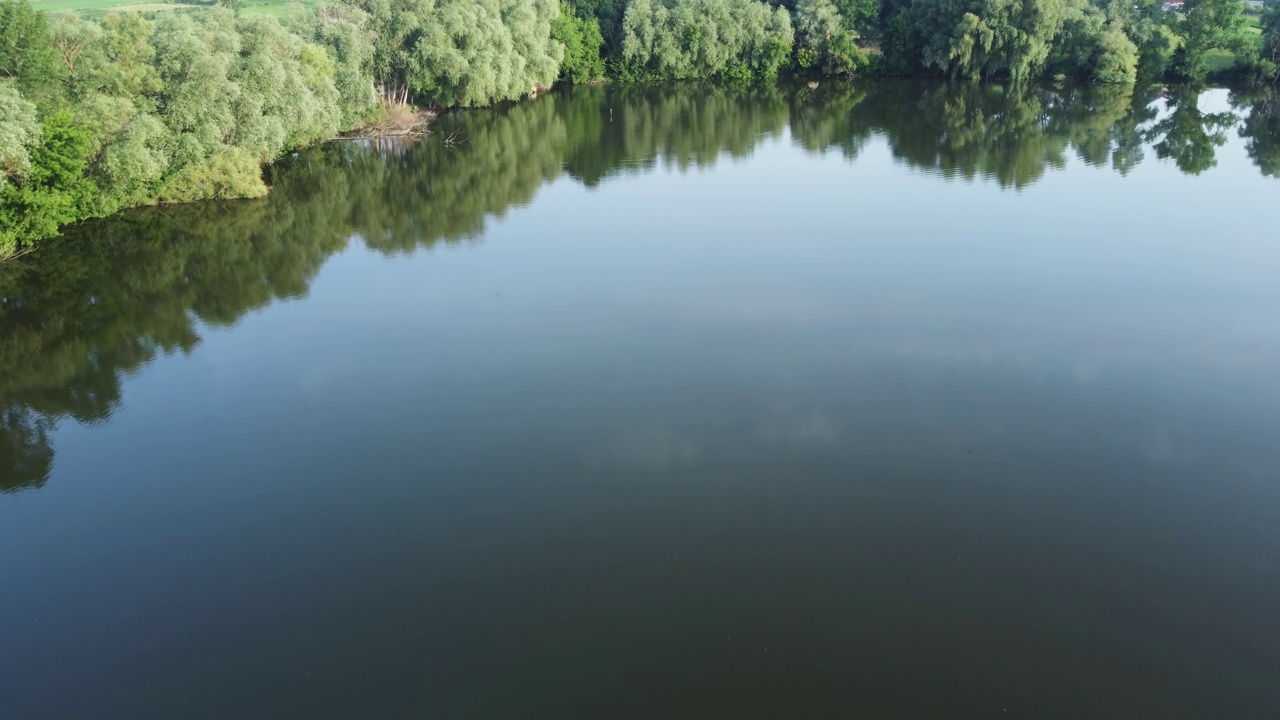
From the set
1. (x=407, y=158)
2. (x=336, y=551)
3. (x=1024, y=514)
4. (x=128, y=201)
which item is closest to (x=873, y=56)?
(x=407, y=158)

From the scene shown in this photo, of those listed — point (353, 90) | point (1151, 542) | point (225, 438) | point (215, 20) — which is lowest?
point (1151, 542)

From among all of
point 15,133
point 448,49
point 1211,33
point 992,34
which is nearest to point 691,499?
point 15,133

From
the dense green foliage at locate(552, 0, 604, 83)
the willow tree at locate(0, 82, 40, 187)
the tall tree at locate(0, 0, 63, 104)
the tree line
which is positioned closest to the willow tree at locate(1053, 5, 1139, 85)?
the tree line

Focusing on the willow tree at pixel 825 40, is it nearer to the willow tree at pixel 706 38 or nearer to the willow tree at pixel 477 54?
the willow tree at pixel 706 38

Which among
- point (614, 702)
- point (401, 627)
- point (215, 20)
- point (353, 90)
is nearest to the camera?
point (614, 702)

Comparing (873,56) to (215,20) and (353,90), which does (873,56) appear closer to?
(353,90)

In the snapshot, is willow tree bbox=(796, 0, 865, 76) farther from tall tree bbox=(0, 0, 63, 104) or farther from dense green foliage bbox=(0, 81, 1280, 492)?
tall tree bbox=(0, 0, 63, 104)

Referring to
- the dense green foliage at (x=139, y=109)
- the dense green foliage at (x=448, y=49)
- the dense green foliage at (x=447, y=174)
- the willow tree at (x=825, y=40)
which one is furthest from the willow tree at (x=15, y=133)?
the willow tree at (x=825, y=40)
